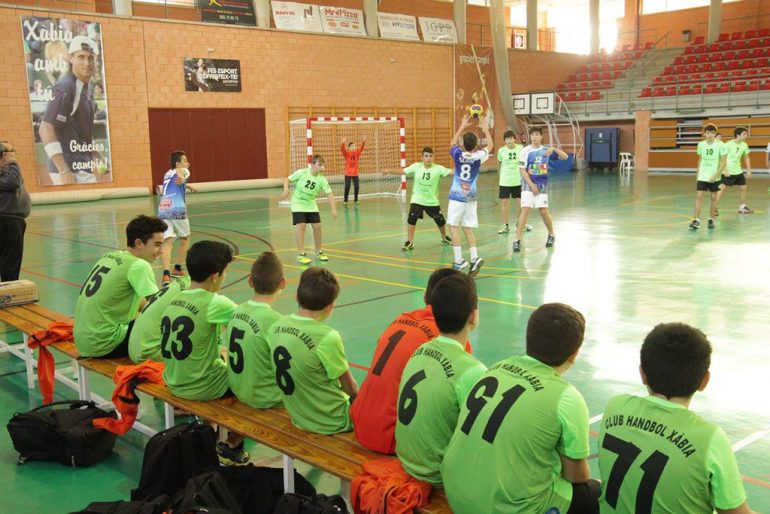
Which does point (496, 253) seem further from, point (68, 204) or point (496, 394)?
point (68, 204)

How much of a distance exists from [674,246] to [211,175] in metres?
18.4

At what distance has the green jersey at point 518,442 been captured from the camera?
2.88 m

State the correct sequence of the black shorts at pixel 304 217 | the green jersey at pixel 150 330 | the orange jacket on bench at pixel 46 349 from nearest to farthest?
the green jersey at pixel 150 330, the orange jacket on bench at pixel 46 349, the black shorts at pixel 304 217

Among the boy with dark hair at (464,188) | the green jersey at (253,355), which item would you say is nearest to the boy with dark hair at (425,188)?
the boy with dark hair at (464,188)

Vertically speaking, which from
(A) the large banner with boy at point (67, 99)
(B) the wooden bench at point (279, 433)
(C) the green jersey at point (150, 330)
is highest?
(A) the large banner with boy at point (67, 99)

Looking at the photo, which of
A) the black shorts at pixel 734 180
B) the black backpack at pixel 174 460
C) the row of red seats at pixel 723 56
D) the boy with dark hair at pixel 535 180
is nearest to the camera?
the black backpack at pixel 174 460

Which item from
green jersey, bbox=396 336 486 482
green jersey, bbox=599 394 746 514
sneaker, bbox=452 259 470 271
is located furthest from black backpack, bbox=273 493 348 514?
sneaker, bbox=452 259 470 271

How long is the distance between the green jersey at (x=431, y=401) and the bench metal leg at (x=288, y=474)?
74 centimetres

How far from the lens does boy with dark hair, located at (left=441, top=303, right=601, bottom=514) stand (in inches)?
113

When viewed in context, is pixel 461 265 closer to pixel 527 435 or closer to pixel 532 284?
pixel 532 284

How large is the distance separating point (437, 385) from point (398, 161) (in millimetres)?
27395

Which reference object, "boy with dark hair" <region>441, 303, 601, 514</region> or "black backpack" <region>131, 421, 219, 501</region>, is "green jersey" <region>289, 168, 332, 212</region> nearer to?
"black backpack" <region>131, 421, 219, 501</region>

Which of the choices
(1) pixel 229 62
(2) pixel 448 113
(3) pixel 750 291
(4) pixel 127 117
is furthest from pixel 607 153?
(3) pixel 750 291

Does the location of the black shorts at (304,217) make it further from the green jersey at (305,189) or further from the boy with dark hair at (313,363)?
the boy with dark hair at (313,363)
